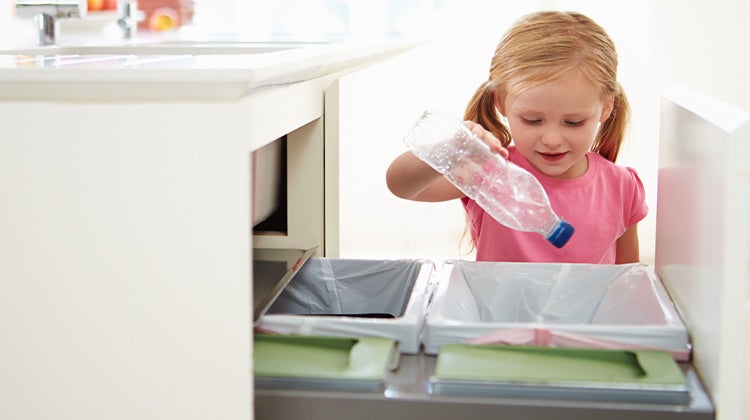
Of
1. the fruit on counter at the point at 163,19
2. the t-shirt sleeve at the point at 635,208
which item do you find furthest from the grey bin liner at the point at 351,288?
the fruit on counter at the point at 163,19

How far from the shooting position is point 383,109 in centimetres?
319

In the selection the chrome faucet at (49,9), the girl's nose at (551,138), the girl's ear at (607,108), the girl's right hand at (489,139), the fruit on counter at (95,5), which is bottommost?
the girl's nose at (551,138)

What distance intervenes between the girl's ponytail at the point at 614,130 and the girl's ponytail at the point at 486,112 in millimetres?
162

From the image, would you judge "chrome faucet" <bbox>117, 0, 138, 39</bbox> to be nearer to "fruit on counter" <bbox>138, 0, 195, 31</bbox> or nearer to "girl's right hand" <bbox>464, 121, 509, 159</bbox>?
"fruit on counter" <bbox>138, 0, 195, 31</bbox>

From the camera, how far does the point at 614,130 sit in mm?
1569

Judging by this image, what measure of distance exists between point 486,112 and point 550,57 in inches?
7.7

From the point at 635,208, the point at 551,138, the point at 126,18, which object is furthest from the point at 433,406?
the point at 126,18

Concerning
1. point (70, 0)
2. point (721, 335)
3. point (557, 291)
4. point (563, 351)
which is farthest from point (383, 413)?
point (70, 0)

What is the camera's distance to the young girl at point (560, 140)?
1331mm

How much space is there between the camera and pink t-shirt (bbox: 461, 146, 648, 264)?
1467mm

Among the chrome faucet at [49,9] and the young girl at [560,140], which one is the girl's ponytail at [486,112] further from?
the chrome faucet at [49,9]

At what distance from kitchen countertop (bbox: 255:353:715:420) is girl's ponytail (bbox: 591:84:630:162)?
2.57 feet

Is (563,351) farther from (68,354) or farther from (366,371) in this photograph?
(68,354)

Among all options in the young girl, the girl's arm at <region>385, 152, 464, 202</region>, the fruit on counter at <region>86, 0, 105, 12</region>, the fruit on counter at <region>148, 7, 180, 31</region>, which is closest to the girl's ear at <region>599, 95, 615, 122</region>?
the young girl
